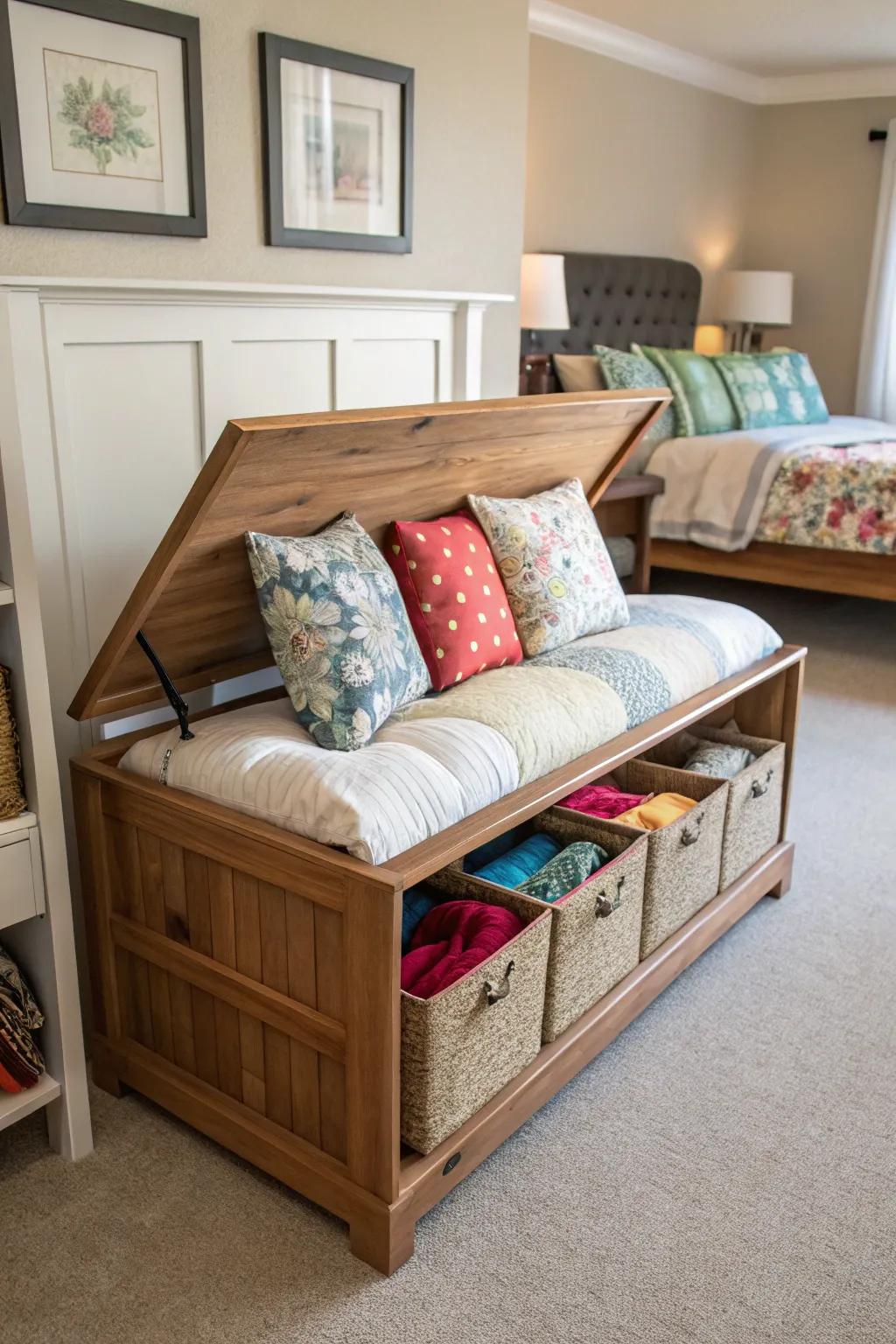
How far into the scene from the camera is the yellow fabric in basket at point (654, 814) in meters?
1.99

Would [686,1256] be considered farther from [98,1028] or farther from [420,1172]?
[98,1028]

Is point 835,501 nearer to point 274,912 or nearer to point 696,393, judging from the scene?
point 696,393

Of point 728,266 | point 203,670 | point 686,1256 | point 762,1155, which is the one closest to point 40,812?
point 203,670

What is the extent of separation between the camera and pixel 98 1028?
178 centimetres

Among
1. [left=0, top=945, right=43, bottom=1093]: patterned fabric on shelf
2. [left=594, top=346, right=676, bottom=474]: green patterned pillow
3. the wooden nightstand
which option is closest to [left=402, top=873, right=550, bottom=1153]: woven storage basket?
[left=0, top=945, right=43, bottom=1093]: patterned fabric on shelf

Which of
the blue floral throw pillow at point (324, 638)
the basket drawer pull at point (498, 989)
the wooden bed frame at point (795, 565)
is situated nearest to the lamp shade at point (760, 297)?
the wooden bed frame at point (795, 565)

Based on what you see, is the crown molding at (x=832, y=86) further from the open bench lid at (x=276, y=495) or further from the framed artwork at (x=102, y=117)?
the framed artwork at (x=102, y=117)

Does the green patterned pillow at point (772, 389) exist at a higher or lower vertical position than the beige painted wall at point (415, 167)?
lower

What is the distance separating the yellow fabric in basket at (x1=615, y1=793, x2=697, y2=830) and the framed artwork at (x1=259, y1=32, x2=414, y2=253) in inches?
46.1

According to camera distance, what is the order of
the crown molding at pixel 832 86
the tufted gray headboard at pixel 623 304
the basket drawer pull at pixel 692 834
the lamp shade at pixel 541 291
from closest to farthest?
the basket drawer pull at pixel 692 834 → the lamp shade at pixel 541 291 → the tufted gray headboard at pixel 623 304 → the crown molding at pixel 832 86

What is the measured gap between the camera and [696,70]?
532cm

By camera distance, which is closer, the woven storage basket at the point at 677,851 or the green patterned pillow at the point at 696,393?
the woven storage basket at the point at 677,851

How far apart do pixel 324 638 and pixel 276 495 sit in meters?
0.21

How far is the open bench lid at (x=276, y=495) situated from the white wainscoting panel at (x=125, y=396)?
0.66 feet
